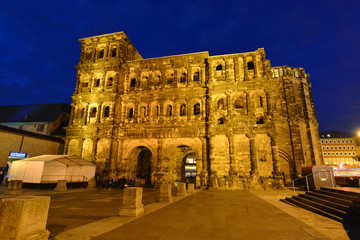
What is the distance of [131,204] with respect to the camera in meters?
7.97

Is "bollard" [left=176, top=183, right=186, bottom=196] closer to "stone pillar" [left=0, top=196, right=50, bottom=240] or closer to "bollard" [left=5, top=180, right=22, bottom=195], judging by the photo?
"stone pillar" [left=0, top=196, right=50, bottom=240]

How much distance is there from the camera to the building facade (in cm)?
2178

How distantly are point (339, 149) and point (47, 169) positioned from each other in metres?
85.7

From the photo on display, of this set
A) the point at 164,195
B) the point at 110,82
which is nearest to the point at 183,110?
the point at 110,82

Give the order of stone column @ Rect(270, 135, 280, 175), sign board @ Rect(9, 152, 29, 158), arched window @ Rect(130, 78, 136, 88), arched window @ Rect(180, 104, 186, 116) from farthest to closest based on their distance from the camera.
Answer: arched window @ Rect(130, 78, 136, 88) → arched window @ Rect(180, 104, 186, 116) → sign board @ Rect(9, 152, 29, 158) → stone column @ Rect(270, 135, 280, 175)

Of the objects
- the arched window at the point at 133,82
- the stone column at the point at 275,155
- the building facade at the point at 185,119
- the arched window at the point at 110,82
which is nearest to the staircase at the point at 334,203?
the stone column at the point at 275,155

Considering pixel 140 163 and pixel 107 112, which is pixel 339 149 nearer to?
pixel 140 163

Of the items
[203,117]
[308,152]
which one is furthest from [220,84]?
[308,152]

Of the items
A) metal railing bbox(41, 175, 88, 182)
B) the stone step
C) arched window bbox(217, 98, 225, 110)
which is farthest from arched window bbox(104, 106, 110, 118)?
the stone step

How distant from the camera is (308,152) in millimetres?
29203

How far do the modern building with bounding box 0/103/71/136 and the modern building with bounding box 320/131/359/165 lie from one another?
8149cm

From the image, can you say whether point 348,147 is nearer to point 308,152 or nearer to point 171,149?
→ point 308,152

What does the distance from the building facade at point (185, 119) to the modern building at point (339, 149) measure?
50435 millimetres

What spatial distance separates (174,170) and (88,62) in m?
20.6
